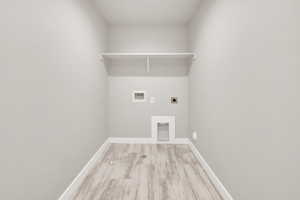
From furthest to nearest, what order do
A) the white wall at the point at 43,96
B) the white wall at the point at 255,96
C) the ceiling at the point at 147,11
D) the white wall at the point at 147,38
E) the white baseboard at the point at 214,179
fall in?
the white wall at the point at 147,38 < the ceiling at the point at 147,11 < the white baseboard at the point at 214,179 < the white wall at the point at 43,96 < the white wall at the point at 255,96

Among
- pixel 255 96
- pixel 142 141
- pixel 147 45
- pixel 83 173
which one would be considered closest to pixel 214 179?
pixel 255 96

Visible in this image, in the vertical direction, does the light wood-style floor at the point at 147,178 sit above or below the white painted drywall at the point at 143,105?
below

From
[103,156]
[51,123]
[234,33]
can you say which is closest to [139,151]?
[103,156]

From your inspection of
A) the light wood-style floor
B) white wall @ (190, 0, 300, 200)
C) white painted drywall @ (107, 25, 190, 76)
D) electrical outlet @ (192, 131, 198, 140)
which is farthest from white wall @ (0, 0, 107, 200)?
electrical outlet @ (192, 131, 198, 140)

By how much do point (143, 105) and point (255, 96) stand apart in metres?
2.56

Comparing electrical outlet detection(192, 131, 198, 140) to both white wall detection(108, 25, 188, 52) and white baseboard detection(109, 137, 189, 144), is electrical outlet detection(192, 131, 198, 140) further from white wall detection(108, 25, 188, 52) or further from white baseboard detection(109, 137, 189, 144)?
white wall detection(108, 25, 188, 52)

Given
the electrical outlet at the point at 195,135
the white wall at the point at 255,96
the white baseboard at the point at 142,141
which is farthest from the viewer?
the white baseboard at the point at 142,141

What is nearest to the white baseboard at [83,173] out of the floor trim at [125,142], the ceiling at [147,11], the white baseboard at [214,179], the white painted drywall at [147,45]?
the floor trim at [125,142]

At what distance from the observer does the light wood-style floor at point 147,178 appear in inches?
76.7

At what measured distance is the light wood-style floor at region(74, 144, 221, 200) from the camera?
1948 millimetres

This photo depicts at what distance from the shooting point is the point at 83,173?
2291 millimetres

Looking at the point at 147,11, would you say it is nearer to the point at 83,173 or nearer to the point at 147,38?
the point at 147,38

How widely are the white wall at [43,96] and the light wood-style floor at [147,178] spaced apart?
33 cm

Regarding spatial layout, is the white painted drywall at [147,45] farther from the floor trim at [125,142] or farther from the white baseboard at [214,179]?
the white baseboard at [214,179]
